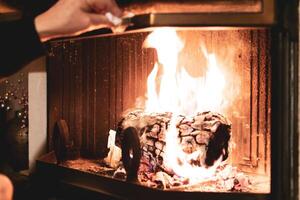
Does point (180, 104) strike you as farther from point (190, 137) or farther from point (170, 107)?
point (190, 137)

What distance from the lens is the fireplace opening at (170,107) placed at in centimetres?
136

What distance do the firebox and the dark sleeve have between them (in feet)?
0.78

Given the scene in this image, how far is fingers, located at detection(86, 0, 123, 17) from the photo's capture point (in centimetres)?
116

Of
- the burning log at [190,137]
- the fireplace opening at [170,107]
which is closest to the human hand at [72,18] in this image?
the fireplace opening at [170,107]

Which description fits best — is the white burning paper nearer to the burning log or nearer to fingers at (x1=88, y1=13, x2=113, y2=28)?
the burning log

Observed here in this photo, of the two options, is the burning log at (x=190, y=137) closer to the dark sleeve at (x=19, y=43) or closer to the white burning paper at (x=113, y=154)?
the white burning paper at (x=113, y=154)

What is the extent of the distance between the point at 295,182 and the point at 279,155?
0.07 meters

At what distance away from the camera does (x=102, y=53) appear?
5.57ft

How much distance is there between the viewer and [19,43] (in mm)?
1180

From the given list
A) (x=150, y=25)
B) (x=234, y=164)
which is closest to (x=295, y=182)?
(x=234, y=164)

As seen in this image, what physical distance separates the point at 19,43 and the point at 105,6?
216 mm

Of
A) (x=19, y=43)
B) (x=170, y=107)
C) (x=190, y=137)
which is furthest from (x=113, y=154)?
(x=19, y=43)

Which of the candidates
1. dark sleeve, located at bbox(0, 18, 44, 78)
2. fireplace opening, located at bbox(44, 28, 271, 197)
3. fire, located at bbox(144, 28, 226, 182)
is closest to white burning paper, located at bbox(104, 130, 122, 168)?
fireplace opening, located at bbox(44, 28, 271, 197)

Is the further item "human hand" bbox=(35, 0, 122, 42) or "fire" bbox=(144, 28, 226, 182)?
"fire" bbox=(144, 28, 226, 182)
